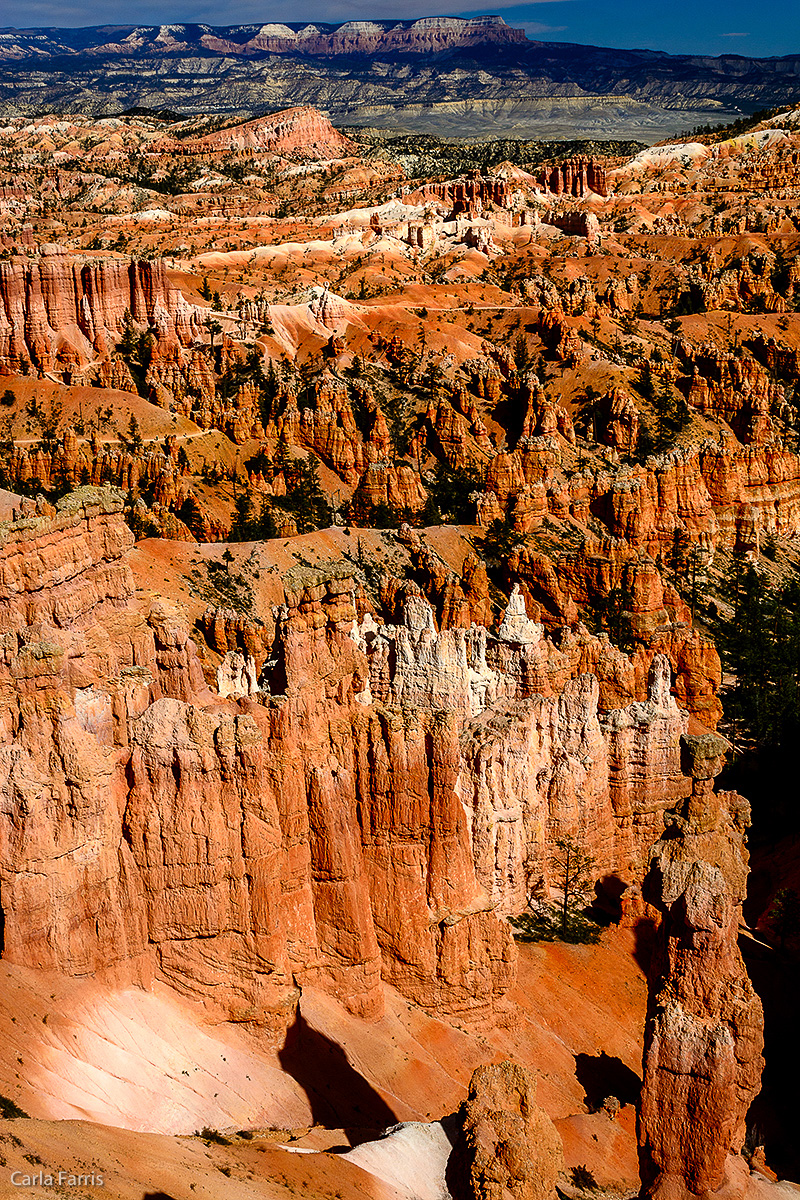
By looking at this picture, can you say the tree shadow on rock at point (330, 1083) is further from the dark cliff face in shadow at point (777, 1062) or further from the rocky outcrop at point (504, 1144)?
the dark cliff face in shadow at point (777, 1062)

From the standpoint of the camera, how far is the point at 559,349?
83188 mm

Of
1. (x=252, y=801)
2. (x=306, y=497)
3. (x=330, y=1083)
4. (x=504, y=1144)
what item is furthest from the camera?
(x=306, y=497)

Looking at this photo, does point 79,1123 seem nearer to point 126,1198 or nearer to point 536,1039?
point 126,1198

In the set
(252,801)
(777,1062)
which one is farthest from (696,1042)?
(777,1062)

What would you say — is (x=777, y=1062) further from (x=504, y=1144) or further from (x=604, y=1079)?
(x=504, y=1144)

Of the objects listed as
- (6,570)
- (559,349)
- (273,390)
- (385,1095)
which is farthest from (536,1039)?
(559,349)

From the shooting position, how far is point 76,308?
254 ft

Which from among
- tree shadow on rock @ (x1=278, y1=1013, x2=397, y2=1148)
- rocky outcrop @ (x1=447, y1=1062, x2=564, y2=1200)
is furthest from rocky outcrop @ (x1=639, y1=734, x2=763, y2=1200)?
tree shadow on rock @ (x1=278, y1=1013, x2=397, y2=1148)

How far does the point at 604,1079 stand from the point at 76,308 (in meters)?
64.3

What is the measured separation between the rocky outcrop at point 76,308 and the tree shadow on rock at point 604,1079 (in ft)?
192

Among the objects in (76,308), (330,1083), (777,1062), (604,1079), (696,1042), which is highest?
(76,308)

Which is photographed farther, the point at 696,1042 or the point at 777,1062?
the point at 777,1062

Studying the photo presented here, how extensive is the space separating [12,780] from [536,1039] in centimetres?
1370

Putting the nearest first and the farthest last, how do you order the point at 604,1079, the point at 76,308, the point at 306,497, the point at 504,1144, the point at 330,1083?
1. the point at 504,1144
2. the point at 330,1083
3. the point at 604,1079
4. the point at 306,497
5. the point at 76,308
